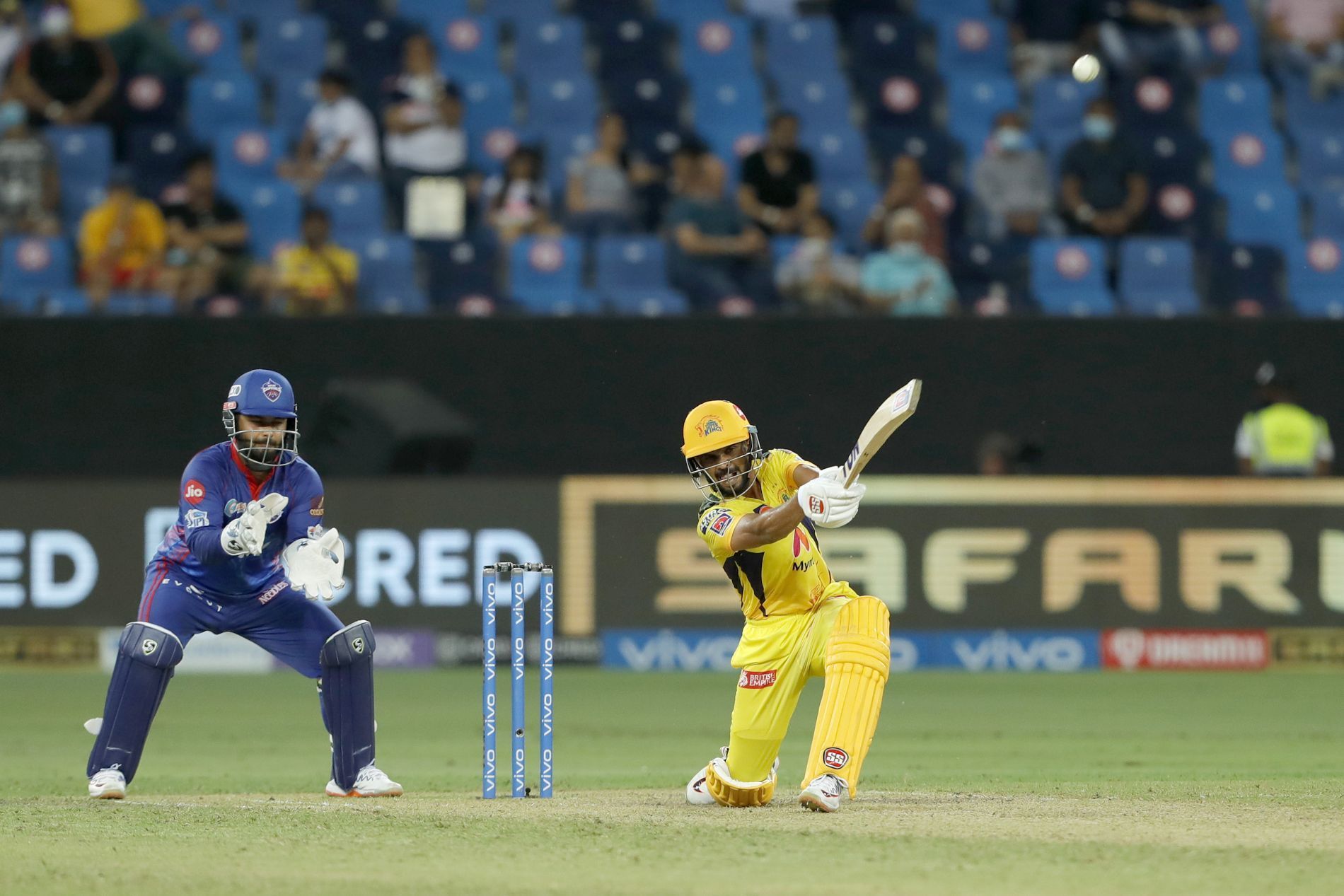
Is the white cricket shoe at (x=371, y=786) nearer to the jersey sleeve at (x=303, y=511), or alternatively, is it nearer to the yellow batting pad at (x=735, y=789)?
the jersey sleeve at (x=303, y=511)

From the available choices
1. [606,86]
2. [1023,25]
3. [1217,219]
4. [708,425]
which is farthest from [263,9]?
[708,425]

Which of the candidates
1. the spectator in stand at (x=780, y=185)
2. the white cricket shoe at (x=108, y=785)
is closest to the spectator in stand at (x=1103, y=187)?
the spectator in stand at (x=780, y=185)

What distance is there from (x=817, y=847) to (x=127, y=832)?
2.42 metres

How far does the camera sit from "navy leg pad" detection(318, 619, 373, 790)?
26.3ft

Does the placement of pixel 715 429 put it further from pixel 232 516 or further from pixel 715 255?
pixel 715 255

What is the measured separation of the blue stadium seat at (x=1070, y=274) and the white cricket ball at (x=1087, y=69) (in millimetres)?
2055

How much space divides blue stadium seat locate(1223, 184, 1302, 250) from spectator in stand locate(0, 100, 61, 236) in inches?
381

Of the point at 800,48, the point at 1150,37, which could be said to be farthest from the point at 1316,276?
the point at 800,48

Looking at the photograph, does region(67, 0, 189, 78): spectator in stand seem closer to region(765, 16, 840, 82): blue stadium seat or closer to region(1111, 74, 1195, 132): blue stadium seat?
region(765, 16, 840, 82): blue stadium seat

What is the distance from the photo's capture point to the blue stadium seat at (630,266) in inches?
612

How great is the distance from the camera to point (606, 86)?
17.4 metres

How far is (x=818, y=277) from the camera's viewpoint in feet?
50.2

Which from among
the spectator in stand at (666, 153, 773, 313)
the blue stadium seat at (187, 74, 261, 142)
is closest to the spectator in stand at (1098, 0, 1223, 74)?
the spectator in stand at (666, 153, 773, 313)

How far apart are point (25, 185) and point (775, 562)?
9643 mm
